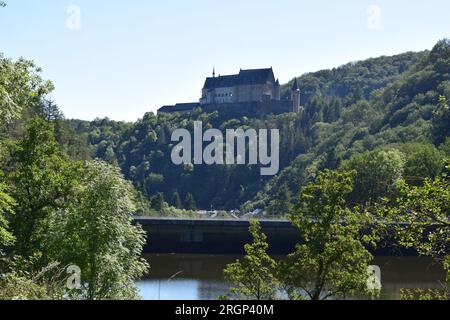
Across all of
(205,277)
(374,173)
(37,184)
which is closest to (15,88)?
(37,184)

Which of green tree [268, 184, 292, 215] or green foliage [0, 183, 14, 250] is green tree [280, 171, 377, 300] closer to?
green foliage [0, 183, 14, 250]

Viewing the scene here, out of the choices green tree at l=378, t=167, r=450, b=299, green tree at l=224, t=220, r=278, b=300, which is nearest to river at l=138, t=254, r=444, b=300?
green tree at l=224, t=220, r=278, b=300

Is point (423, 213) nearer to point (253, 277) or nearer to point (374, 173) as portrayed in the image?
point (253, 277)

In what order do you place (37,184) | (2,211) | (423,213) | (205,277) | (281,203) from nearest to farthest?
(423,213) < (2,211) < (37,184) < (205,277) < (281,203)

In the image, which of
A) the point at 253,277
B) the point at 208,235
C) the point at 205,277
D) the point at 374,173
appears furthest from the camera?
the point at 374,173

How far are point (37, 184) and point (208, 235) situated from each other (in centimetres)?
4990

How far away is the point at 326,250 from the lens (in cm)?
2086

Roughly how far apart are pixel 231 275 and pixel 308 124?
17570cm

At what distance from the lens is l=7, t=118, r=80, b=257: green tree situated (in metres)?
28.3

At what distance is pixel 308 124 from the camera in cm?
19638

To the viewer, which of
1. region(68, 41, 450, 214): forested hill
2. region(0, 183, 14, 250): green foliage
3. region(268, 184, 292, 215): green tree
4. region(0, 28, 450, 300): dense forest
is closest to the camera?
region(0, 28, 450, 300): dense forest

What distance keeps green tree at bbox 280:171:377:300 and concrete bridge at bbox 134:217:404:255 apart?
170 ft

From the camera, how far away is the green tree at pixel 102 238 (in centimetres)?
2278
